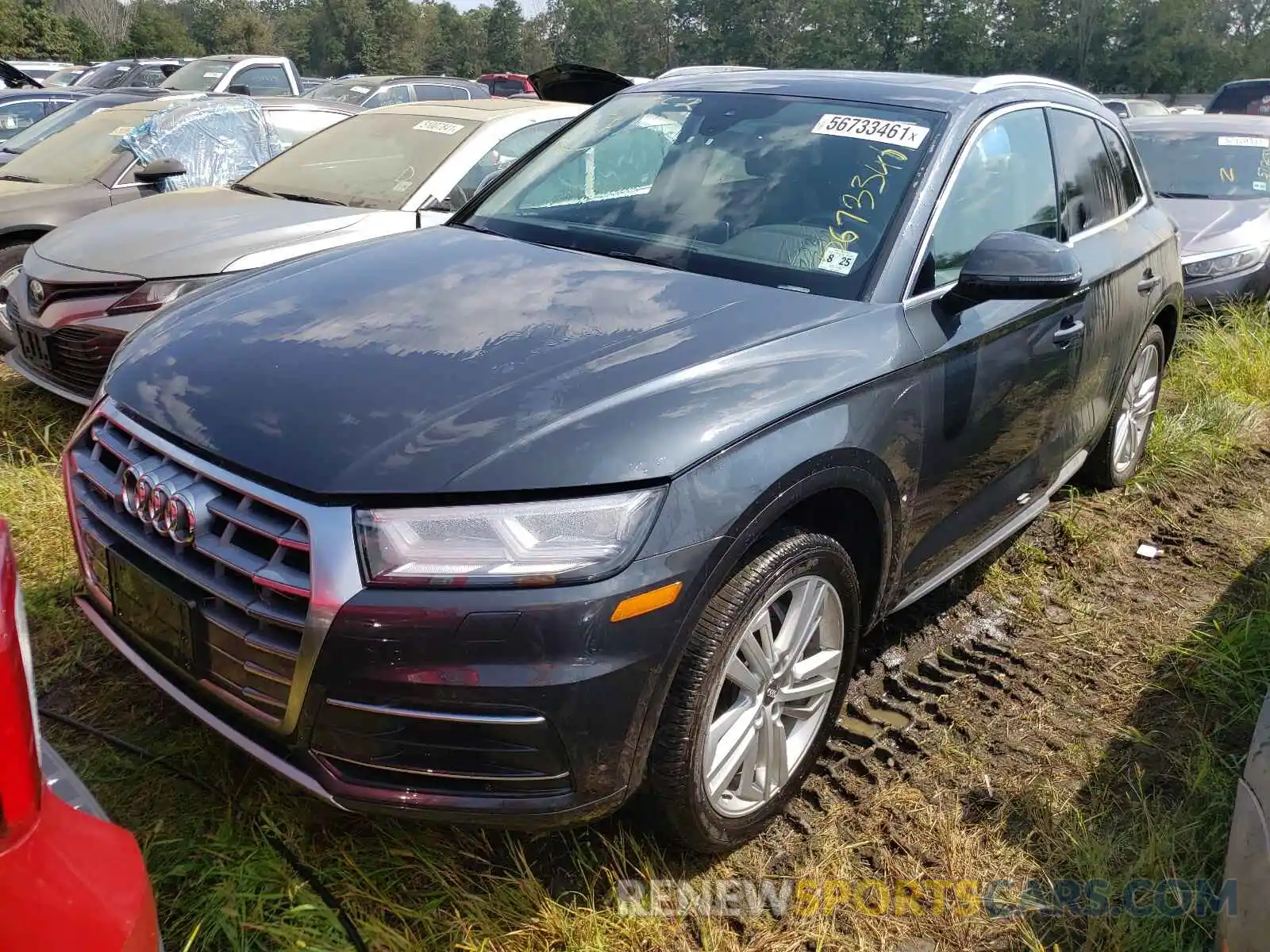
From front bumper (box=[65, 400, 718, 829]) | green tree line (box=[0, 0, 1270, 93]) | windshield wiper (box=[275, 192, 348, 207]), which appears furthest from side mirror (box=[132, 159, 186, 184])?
green tree line (box=[0, 0, 1270, 93])

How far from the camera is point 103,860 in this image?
1.21m

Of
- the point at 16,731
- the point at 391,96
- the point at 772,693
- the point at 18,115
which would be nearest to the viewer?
the point at 16,731

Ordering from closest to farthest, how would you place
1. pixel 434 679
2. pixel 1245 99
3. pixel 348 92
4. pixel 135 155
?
pixel 434 679 < pixel 135 155 < pixel 1245 99 < pixel 348 92

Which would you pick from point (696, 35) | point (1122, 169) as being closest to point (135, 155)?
point (1122, 169)

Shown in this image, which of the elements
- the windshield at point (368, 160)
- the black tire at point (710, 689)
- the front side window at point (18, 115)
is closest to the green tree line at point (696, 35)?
the front side window at point (18, 115)

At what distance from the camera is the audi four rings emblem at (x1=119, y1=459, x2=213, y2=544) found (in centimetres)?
190

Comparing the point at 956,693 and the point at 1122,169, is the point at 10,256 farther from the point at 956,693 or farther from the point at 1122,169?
the point at 1122,169

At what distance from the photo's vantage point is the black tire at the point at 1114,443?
4.05 meters

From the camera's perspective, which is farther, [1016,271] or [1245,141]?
[1245,141]

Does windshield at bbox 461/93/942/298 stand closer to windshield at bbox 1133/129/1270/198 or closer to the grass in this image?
the grass

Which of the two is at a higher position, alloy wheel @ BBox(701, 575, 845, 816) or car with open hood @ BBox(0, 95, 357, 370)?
car with open hood @ BBox(0, 95, 357, 370)

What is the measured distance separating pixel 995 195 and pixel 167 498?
2.41m

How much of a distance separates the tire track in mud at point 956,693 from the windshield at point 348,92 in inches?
559

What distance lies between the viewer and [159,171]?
5480 mm
